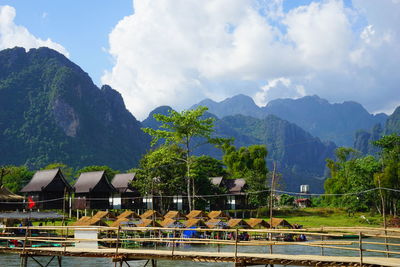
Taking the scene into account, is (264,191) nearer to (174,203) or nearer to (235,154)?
(174,203)

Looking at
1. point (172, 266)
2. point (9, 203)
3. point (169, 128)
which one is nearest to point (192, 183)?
point (169, 128)

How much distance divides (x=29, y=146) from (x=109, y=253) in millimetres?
163708

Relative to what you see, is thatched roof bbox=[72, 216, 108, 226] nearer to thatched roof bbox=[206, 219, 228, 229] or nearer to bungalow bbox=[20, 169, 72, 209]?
thatched roof bbox=[206, 219, 228, 229]

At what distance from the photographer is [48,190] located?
213 feet

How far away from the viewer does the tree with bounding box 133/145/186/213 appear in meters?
63.9

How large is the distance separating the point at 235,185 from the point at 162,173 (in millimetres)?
17527

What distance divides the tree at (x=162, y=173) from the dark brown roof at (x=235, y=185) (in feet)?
43.1

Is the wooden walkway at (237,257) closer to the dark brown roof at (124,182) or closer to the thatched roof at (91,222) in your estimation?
the thatched roof at (91,222)

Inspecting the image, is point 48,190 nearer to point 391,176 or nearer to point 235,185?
point 235,185

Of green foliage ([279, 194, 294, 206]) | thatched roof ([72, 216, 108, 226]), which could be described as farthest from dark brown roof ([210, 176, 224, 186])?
thatched roof ([72, 216, 108, 226])

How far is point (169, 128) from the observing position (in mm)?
61219

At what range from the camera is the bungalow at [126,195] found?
241 feet

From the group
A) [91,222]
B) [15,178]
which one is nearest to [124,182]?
[15,178]

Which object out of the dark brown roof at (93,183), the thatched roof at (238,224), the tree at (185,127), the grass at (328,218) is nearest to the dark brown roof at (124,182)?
the dark brown roof at (93,183)
